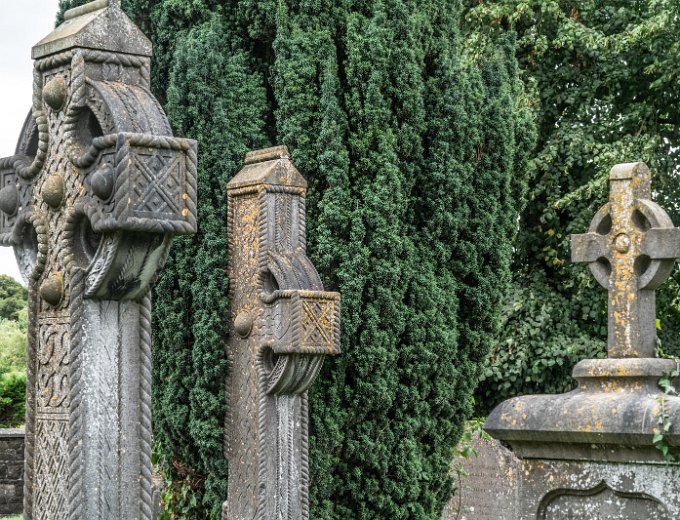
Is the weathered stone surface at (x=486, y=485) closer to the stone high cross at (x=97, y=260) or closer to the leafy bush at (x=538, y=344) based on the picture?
the leafy bush at (x=538, y=344)

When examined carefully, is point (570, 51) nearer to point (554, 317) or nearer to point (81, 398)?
point (554, 317)

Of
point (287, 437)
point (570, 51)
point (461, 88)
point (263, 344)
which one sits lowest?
point (287, 437)

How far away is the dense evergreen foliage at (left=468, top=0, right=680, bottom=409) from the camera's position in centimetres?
1355

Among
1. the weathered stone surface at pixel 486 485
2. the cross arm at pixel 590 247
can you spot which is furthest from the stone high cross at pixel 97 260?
the weathered stone surface at pixel 486 485

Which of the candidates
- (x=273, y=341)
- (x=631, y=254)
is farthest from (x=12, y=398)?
(x=631, y=254)

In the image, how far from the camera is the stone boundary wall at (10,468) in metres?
13.6

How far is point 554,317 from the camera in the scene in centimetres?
1390

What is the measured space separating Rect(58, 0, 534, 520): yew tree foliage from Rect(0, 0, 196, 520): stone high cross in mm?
3504

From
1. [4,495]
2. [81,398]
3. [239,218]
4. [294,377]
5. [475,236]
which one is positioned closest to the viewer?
[81,398]

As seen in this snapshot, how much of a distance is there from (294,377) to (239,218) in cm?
122

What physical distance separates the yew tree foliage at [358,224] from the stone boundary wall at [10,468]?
5639mm

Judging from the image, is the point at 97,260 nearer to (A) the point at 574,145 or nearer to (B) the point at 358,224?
(B) the point at 358,224

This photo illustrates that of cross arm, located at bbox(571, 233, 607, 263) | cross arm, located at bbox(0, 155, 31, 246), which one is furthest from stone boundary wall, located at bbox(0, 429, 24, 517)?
cross arm, located at bbox(571, 233, 607, 263)

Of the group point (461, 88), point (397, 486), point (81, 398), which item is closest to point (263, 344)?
point (397, 486)
